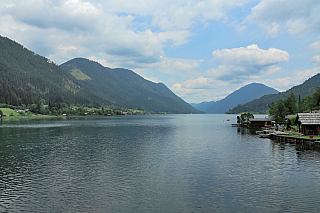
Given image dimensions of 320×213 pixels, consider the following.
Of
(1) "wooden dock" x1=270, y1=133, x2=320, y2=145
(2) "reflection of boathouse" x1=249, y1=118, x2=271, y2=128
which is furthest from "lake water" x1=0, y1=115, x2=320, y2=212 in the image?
(2) "reflection of boathouse" x1=249, y1=118, x2=271, y2=128

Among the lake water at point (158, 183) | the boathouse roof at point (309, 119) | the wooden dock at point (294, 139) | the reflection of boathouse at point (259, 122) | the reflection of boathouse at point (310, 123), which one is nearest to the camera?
the lake water at point (158, 183)

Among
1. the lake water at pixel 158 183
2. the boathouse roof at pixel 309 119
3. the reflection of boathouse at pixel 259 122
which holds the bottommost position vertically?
the lake water at pixel 158 183

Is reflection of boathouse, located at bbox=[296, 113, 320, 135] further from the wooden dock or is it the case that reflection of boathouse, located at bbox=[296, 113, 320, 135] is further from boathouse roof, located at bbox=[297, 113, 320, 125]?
the wooden dock

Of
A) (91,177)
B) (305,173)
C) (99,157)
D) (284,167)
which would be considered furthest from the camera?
(99,157)

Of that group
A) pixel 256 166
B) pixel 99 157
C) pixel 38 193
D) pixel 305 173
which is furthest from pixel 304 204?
pixel 99 157

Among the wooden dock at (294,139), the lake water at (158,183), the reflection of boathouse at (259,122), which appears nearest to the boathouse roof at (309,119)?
the wooden dock at (294,139)

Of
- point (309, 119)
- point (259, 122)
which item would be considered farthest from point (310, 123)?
point (259, 122)

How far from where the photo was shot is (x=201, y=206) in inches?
988

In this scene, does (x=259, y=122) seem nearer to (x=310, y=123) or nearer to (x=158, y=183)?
(x=310, y=123)

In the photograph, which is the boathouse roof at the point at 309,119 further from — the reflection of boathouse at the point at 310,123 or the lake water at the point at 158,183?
the lake water at the point at 158,183

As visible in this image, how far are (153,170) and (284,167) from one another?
81.8ft

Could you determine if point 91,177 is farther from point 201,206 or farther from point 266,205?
point 266,205

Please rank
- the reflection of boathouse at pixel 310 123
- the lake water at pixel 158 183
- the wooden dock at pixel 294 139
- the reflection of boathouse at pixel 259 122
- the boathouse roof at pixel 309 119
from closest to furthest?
the lake water at pixel 158 183, the wooden dock at pixel 294 139, the boathouse roof at pixel 309 119, the reflection of boathouse at pixel 310 123, the reflection of boathouse at pixel 259 122

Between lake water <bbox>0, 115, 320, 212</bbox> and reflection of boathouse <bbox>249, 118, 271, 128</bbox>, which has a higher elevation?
reflection of boathouse <bbox>249, 118, 271, 128</bbox>
